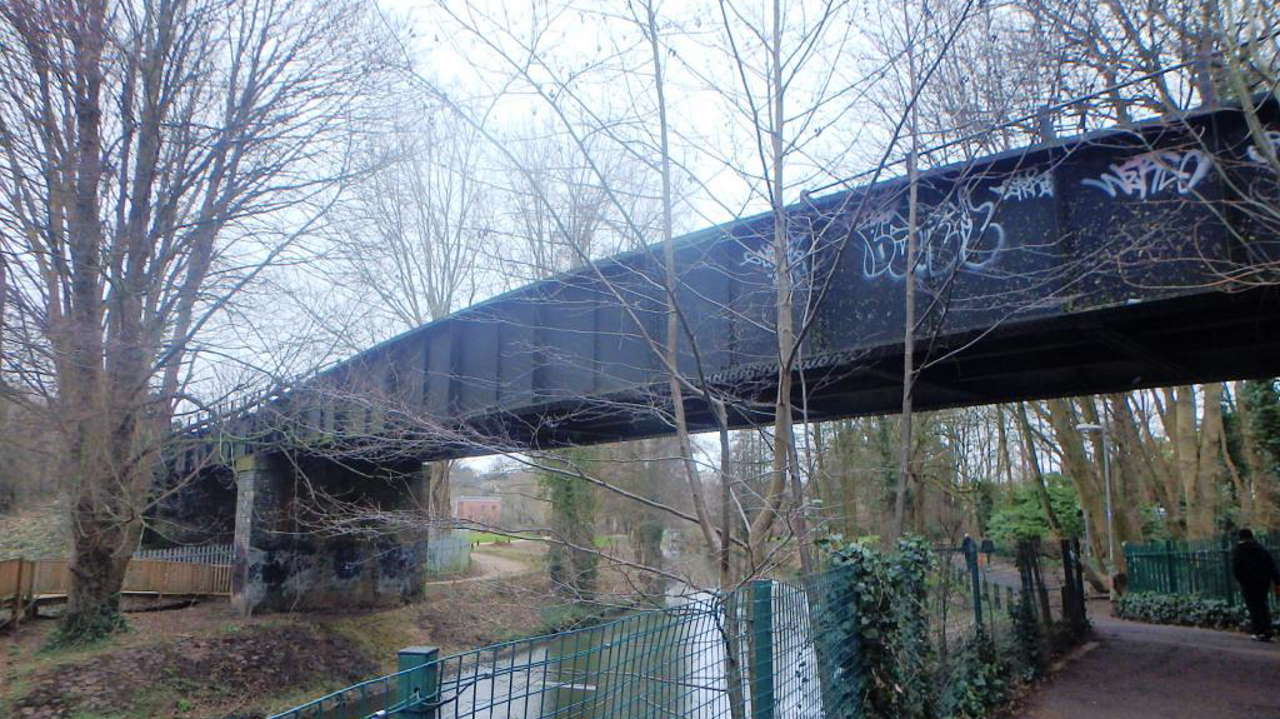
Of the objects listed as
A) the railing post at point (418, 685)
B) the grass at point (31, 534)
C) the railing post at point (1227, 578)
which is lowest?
the railing post at point (1227, 578)

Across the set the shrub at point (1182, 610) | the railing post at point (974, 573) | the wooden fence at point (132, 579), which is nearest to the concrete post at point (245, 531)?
the wooden fence at point (132, 579)

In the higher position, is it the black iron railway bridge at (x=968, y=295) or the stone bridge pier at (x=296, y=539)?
the black iron railway bridge at (x=968, y=295)

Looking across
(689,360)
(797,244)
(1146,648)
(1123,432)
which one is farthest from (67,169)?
(1123,432)

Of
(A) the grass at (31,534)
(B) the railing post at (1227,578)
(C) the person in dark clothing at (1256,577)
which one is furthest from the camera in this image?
(A) the grass at (31,534)

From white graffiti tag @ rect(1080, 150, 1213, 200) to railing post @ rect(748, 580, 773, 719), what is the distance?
525cm

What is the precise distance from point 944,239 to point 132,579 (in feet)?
80.5

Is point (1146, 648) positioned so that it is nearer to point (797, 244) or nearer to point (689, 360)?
point (689, 360)

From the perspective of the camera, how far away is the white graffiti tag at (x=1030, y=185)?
7.99 meters

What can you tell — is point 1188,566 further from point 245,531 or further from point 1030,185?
point 245,531

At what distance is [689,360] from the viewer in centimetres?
1103

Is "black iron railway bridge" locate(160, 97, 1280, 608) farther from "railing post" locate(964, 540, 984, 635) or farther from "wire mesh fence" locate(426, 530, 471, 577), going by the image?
"wire mesh fence" locate(426, 530, 471, 577)

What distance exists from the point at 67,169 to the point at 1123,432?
28218 millimetres

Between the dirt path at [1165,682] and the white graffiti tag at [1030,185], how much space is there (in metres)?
5.55

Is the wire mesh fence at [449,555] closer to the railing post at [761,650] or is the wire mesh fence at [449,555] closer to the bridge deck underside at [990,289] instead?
the bridge deck underside at [990,289]
